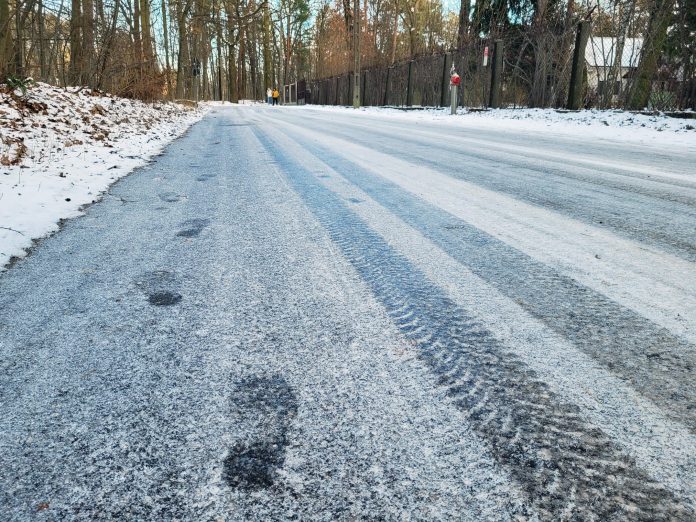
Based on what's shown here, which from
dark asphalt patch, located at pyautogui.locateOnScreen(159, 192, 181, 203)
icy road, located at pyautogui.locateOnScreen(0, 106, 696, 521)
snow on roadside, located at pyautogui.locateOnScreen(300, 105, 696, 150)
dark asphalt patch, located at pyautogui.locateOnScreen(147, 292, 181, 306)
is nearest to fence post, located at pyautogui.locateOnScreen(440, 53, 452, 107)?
snow on roadside, located at pyautogui.locateOnScreen(300, 105, 696, 150)

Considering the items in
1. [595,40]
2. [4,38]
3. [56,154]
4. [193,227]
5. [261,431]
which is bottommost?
[261,431]

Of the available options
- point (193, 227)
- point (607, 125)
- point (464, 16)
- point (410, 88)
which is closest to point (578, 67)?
point (607, 125)

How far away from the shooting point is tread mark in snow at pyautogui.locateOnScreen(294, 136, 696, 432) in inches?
36.5

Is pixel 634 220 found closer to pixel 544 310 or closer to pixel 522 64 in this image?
pixel 544 310

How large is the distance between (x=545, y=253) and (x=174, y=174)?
2914 mm

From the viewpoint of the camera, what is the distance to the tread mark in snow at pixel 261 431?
2.36ft

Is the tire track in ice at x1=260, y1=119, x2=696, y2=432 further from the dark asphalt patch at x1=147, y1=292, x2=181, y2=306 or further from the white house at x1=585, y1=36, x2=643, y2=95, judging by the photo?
the white house at x1=585, y1=36, x2=643, y2=95

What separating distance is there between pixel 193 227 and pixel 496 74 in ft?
43.6

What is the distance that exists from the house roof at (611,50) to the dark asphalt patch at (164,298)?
12015mm

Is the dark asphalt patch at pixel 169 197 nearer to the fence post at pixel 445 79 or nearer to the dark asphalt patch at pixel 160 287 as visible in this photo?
the dark asphalt patch at pixel 160 287

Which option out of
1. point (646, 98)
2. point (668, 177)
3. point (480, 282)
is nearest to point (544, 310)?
point (480, 282)

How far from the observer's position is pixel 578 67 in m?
10.5

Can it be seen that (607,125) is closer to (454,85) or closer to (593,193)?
(454,85)

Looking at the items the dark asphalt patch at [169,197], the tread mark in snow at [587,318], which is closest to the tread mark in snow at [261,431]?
the tread mark in snow at [587,318]
